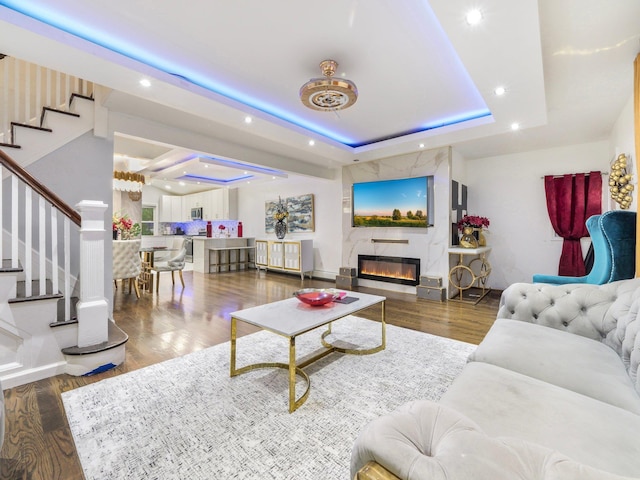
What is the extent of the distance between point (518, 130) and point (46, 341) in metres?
5.70

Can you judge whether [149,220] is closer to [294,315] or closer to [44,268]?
[44,268]

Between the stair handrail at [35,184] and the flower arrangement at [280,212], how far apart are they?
5.14 metres

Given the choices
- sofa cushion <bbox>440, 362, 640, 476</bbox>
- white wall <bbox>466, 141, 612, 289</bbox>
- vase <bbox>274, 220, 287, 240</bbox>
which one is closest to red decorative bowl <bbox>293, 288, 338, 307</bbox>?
sofa cushion <bbox>440, 362, 640, 476</bbox>

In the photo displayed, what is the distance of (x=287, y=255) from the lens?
7.06 metres

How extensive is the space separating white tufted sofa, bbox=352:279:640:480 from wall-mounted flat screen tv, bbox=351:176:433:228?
10.0 feet

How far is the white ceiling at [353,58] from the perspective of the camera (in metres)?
2.07

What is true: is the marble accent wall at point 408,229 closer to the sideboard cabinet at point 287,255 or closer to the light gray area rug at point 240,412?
the sideboard cabinet at point 287,255

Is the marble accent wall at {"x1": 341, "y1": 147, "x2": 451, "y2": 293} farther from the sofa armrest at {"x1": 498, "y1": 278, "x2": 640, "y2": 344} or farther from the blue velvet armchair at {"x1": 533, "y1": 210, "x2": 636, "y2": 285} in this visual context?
the sofa armrest at {"x1": 498, "y1": 278, "x2": 640, "y2": 344}

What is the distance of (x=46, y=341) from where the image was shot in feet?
7.51

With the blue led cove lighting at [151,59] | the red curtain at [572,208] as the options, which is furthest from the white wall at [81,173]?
the red curtain at [572,208]

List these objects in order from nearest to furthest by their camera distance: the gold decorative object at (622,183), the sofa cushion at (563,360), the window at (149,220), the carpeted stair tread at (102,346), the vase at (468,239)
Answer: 1. the sofa cushion at (563,360)
2. the carpeted stair tread at (102,346)
3. the gold decorative object at (622,183)
4. the vase at (468,239)
5. the window at (149,220)

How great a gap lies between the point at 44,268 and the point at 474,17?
144 inches

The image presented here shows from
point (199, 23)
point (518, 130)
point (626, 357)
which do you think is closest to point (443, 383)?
point (626, 357)

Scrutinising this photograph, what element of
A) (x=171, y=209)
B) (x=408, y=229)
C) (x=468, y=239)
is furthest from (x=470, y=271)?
(x=171, y=209)
